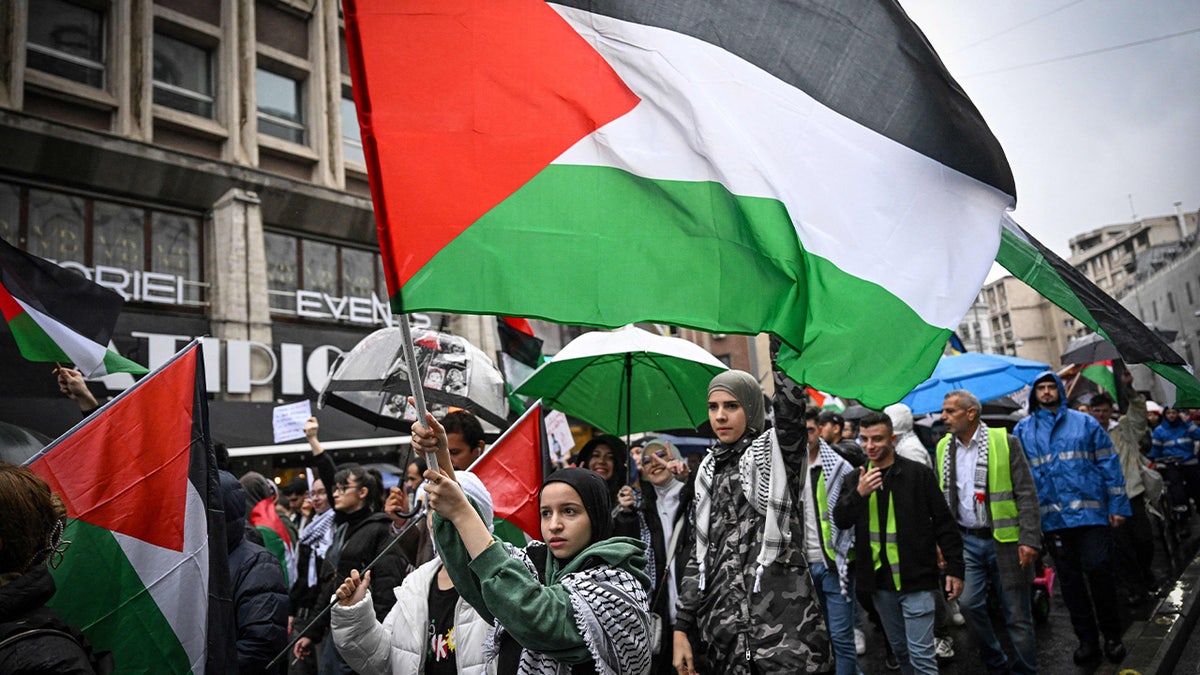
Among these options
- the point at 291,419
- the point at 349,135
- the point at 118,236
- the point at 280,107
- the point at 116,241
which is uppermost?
the point at 280,107

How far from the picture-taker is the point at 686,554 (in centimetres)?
424

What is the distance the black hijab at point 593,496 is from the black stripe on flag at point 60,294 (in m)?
3.73

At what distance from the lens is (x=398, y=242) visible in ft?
6.97

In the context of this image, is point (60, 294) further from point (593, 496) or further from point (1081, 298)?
point (1081, 298)

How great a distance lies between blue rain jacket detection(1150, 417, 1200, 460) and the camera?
10828mm

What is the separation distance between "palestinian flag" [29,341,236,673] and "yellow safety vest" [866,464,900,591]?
3.80 metres

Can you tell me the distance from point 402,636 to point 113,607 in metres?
1.07

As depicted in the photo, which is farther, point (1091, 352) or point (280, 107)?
point (280, 107)

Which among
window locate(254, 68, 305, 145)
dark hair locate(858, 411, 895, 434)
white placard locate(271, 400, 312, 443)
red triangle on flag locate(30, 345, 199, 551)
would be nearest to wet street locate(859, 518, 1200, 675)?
dark hair locate(858, 411, 895, 434)

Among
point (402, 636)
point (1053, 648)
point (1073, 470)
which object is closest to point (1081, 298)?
point (402, 636)

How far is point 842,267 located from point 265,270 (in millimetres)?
16000

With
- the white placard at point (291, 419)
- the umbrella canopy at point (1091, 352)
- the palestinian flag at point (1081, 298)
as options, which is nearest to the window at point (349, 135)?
the white placard at point (291, 419)

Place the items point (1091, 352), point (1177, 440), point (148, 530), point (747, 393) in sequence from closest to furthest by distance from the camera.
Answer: point (148, 530) < point (747, 393) < point (1091, 352) < point (1177, 440)

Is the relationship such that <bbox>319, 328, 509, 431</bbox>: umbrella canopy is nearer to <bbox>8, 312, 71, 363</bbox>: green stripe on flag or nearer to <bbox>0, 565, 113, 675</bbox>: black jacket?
<bbox>8, 312, 71, 363</bbox>: green stripe on flag
